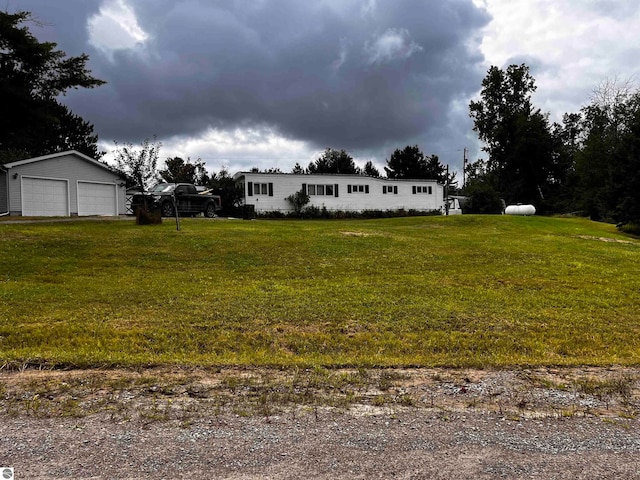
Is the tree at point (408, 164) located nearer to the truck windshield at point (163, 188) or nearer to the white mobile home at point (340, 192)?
the white mobile home at point (340, 192)

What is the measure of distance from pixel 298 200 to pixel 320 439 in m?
30.0

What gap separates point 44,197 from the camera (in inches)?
922

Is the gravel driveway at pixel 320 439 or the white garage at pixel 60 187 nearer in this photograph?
the gravel driveway at pixel 320 439

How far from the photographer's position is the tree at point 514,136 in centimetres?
5000

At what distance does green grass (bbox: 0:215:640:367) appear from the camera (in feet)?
16.8

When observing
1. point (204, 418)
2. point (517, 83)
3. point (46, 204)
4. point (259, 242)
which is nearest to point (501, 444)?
point (204, 418)

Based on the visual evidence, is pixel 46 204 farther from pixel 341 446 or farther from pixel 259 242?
pixel 341 446

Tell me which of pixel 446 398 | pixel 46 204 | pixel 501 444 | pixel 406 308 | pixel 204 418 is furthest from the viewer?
pixel 46 204

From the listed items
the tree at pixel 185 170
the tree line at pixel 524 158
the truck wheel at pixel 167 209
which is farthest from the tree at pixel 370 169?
the truck wheel at pixel 167 209

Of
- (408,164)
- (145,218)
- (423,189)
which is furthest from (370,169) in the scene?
(145,218)

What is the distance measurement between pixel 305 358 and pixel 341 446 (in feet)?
6.76

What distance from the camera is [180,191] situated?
23.7m

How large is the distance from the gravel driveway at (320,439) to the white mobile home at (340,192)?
28927 millimetres

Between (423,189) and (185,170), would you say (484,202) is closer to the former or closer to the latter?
(423,189)
